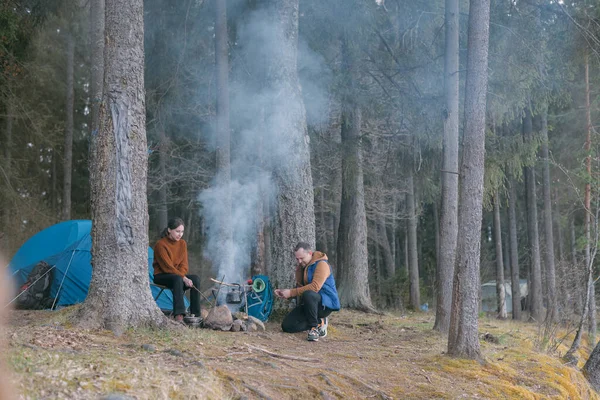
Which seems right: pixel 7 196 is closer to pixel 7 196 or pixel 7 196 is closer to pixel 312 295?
pixel 7 196

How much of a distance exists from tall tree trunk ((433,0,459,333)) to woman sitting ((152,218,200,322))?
3656mm

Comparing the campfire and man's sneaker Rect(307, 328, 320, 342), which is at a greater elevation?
the campfire

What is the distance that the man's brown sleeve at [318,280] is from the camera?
7.41m

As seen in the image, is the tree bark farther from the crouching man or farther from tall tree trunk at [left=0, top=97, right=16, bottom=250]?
the crouching man

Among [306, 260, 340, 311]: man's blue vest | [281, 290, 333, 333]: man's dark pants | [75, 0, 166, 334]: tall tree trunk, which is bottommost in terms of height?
[281, 290, 333, 333]: man's dark pants

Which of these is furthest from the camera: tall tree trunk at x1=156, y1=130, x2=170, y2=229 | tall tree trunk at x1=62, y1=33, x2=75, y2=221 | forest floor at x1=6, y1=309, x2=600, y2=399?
tall tree trunk at x1=156, y1=130, x2=170, y2=229

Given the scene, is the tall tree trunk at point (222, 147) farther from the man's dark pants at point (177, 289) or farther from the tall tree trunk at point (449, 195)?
the tall tree trunk at point (449, 195)

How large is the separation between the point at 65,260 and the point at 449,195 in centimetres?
620

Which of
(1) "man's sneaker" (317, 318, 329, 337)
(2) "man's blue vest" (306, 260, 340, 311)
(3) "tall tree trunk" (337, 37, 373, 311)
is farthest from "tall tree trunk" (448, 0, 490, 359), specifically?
(3) "tall tree trunk" (337, 37, 373, 311)

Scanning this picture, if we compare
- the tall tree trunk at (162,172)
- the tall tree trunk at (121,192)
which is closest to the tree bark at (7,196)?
the tall tree trunk at (162,172)

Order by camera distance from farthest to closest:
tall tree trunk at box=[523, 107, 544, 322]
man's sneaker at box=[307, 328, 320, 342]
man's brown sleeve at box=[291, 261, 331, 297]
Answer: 1. tall tree trunk at box=[523, 107, 544, 322]
2. man's brown sleeve at box=[291, 261, 331, 297]
3. man's sneaker at box=[307, 328, 320, 342]

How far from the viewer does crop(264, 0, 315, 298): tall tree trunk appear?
8516 mm

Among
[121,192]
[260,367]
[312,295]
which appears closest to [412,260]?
[312,295]

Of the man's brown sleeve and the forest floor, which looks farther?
the man's brown sleeve
